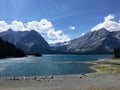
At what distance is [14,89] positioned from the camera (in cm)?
4500

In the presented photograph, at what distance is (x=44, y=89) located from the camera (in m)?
44.4

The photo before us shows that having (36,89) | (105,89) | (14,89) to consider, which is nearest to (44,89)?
(36,89)

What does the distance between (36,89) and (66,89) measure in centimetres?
543

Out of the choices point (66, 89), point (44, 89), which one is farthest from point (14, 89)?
A: point (66, 89)

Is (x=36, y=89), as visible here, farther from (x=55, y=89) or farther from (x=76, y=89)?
(x=76, y=89)

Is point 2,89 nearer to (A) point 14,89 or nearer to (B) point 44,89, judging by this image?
(A) point 14,89

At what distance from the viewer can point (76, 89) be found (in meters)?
43.9

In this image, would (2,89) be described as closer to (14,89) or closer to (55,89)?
(14,89)

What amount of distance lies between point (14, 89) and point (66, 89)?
954cm

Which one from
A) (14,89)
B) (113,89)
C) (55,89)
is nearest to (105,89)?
(113,89)

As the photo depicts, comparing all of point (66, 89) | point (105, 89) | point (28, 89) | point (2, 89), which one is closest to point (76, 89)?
point (66, 89)

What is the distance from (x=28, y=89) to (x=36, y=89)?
1.47 metres

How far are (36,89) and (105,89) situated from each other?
483 inches

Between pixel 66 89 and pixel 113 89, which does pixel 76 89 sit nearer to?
pixel 66 89
